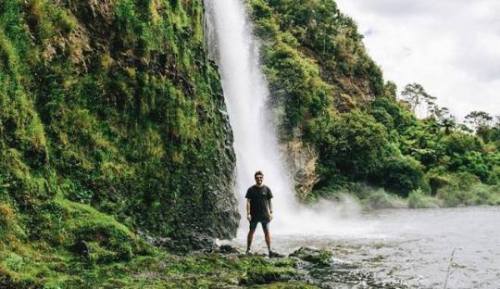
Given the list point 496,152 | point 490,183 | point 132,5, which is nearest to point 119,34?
point 132,5

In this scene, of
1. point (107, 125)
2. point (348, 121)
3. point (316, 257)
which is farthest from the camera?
point (348, 121)

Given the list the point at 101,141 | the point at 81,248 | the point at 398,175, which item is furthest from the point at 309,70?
the point at 81,248

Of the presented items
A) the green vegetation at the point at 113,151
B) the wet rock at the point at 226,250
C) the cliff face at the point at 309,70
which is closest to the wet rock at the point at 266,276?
the green vegetation at the point at 113,151

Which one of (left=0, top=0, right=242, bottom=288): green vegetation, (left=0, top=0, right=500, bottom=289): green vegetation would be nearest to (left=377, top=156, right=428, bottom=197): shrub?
(left=0, top=0, right=500, bottom=289): green vegetation

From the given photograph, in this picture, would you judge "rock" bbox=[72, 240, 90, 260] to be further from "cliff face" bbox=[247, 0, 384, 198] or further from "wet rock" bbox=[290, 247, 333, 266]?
"cliff face" bbox=[247, 0, 384, 198]

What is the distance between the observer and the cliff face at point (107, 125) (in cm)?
1020

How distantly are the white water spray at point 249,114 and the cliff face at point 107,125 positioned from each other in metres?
10.6

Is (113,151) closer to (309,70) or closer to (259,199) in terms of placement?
(259,199)

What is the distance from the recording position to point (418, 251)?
48.3 feet

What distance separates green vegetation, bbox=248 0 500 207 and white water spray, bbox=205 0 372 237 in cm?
136

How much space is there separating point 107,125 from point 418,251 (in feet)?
27.0

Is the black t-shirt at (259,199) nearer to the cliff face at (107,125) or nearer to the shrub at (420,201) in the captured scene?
the cliff face at (107,125)

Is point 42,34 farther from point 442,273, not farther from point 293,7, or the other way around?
point 293,7

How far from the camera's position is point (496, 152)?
Answer: 61.5 m
